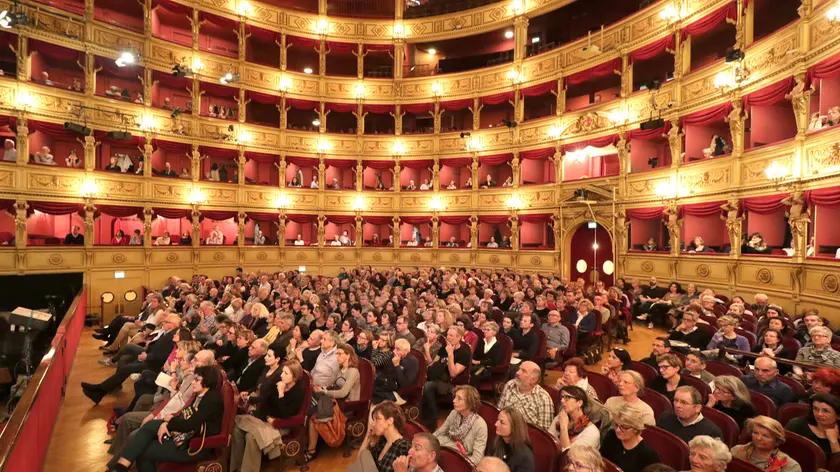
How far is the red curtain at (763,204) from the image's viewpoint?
938cm

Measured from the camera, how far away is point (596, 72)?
1458 centimetres

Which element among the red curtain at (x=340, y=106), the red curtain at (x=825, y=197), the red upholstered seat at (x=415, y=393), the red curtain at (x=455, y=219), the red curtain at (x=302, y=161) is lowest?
the red upholstered seat at (x=415, y=393)

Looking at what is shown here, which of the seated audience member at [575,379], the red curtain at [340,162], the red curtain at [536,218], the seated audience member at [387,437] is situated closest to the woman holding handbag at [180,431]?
the seated audience member at [387,437]

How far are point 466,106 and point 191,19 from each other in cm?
995

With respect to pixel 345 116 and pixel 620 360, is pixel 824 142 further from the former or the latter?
pixel 345 116

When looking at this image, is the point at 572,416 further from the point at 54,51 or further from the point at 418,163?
the point at 54,51

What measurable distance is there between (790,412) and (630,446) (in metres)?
1.67

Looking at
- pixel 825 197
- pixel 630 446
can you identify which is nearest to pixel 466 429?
pixel 630 446

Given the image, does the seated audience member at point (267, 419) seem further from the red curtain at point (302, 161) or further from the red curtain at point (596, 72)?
the red curtain at point (302, 161)

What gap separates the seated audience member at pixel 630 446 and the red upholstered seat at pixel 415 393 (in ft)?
7.23

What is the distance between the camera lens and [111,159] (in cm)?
1455

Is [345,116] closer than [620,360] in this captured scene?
No

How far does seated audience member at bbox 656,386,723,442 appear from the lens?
318cm

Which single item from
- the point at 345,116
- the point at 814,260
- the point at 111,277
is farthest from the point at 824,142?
the point at 111,277
